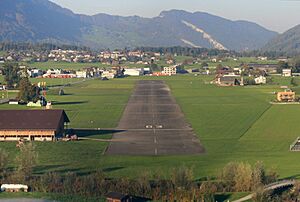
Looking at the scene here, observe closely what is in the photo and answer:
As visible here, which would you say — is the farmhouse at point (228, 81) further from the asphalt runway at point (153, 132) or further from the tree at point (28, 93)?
the tree at point (28, 93)

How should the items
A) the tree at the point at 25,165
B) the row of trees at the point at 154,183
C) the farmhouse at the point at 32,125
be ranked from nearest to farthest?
the row of trees at the point at 154,183, the tree at the point at 25,165, the farmhouse at the point at 32,125

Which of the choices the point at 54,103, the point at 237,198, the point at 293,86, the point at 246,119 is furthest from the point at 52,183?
the point at 293,86

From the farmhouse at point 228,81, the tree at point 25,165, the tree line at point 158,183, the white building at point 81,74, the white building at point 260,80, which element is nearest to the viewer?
the tree line at point 158,183

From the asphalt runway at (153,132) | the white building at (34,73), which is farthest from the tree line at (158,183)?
the white building at (34,73)

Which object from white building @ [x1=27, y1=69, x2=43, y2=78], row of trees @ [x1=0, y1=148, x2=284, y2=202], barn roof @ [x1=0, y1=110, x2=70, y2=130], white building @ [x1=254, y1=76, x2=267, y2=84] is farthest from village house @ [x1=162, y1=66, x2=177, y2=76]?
row of trees @ [x1=0, y1=148, x2=284, y2=202]

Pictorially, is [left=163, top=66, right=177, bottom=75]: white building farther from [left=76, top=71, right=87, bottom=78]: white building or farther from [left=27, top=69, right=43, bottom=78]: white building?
[left=27, top=69, right=43, bottom=78]: white building

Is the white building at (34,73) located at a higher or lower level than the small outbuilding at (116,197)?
higher

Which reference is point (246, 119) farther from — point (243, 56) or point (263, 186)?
point (243, 56)

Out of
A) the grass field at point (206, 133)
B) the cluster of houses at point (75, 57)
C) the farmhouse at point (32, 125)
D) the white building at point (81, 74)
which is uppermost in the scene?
the cluster of houses at point (75, 57)
